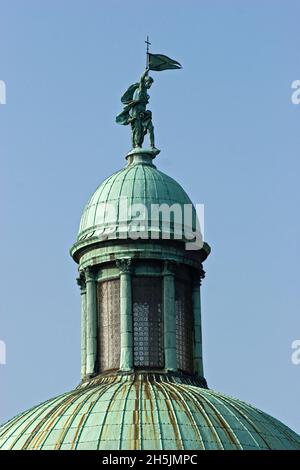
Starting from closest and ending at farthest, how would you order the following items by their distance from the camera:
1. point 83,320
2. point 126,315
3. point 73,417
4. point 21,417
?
point 73,417 → point 21,417 → point 126,315 → point 83,320

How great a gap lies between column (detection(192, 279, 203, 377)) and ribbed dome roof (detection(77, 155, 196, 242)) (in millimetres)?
2894

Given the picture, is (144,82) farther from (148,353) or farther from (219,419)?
(219,419)

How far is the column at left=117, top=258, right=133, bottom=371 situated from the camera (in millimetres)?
72062

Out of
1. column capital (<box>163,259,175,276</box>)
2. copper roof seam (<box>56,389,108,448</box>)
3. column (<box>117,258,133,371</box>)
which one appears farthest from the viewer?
column capital (<box>163,259,175,276</box>)

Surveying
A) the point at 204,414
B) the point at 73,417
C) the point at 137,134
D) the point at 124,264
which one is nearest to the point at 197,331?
the point at 124,264

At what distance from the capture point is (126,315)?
72875 mm

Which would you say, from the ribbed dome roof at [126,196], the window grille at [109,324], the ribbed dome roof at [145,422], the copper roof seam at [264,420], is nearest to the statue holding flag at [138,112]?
the ribbed dome roof at [126,196]

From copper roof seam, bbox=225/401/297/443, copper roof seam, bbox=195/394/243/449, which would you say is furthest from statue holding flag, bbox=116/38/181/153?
copper roof seam, bbox=195/394/243/449

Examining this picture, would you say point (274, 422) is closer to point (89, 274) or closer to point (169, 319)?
point (169, 319)

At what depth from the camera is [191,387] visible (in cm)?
6962

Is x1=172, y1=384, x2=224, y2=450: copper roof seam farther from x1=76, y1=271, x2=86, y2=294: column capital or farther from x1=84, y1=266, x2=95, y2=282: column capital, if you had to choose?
x1=76, y1=271, x2=86, y2=294: column capital

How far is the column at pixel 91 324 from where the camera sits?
7375 cm

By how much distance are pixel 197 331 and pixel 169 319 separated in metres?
2.48
